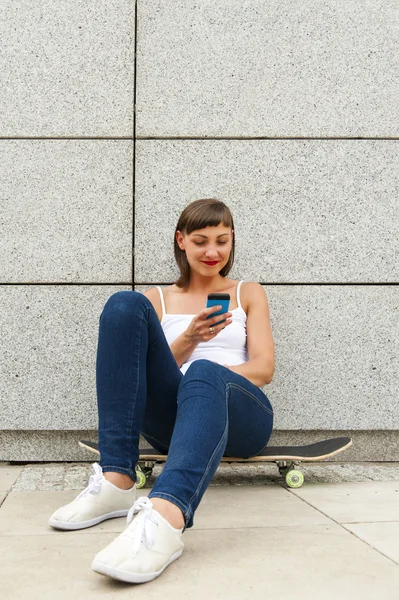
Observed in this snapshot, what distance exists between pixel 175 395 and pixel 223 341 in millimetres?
621

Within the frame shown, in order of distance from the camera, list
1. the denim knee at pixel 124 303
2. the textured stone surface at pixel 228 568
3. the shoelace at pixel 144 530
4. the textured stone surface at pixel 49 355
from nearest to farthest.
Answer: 1. the textured stone surface at pixel 228 568
2. the shoelace at pixel 144 530
3. the denim knee at pixel 124 303
4. the textured stone surface at pixel 49 355

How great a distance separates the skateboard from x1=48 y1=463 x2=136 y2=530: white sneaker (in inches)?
25.0

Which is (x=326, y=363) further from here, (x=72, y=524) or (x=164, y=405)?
(x=72, y=524)

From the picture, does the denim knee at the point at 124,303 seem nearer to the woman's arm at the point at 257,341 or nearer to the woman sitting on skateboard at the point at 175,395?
the woman sitting on skateboard at the point at 175,395

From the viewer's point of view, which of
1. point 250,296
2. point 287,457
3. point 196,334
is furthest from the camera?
point 250,296

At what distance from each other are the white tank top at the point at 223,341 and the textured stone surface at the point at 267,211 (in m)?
0.56

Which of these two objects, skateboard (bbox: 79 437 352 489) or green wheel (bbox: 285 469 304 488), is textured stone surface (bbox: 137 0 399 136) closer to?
skateboard (bbox: 79 437 352 489)

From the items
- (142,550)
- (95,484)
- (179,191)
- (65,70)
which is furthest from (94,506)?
(65,70)

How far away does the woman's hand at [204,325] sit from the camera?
2822 mm

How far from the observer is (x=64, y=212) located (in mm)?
3918

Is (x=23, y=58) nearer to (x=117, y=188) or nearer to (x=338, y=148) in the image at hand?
(x=117, y=188)

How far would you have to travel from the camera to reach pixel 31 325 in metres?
3.91

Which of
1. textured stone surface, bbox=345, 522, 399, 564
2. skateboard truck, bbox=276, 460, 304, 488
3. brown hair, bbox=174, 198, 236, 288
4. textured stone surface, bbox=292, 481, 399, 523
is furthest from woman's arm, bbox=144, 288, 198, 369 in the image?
textured stone surface, bbox=345, 522, 399, 564

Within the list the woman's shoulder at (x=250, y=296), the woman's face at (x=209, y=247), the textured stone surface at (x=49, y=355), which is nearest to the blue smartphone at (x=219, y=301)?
the woman's face at (x=209, y=247)
